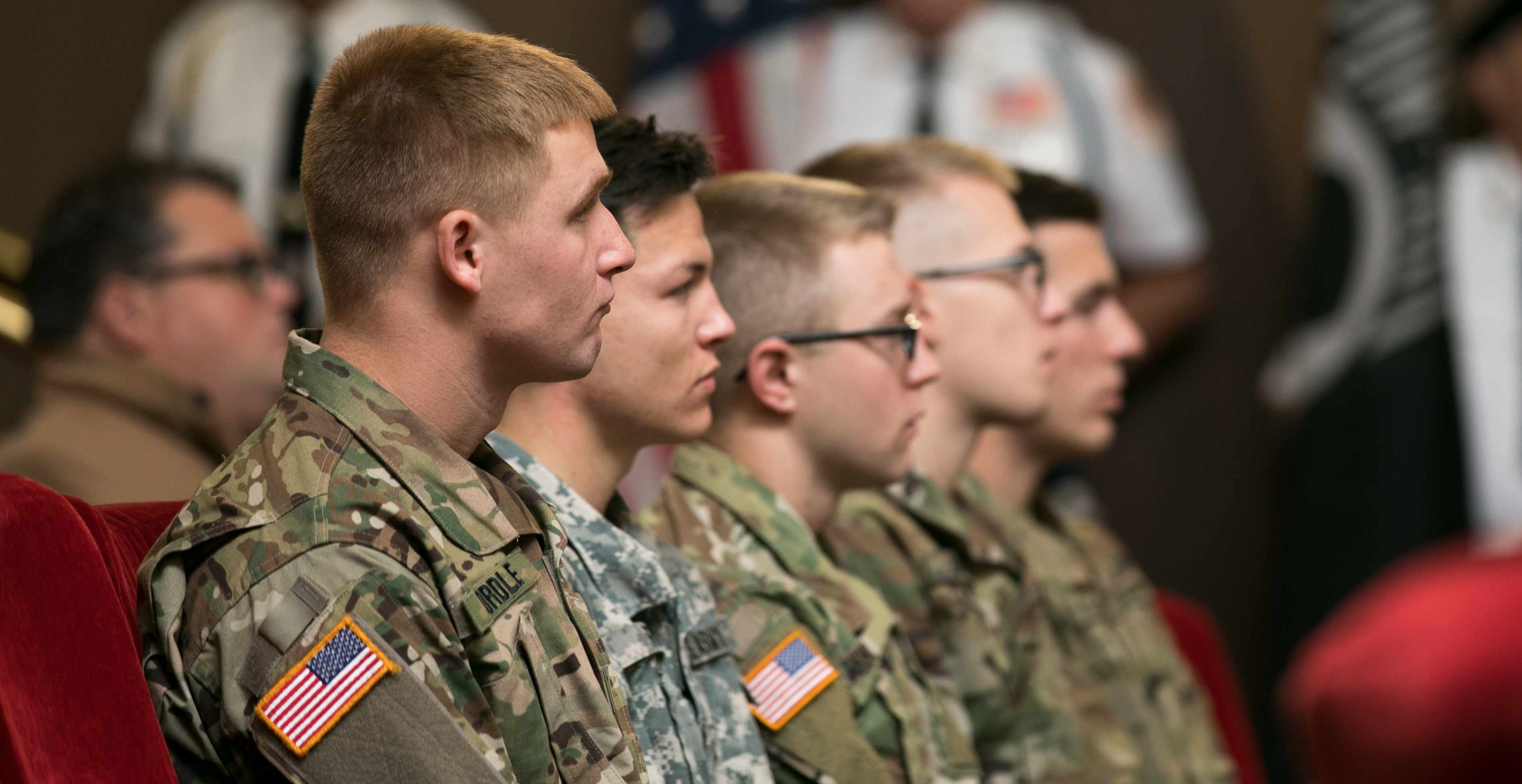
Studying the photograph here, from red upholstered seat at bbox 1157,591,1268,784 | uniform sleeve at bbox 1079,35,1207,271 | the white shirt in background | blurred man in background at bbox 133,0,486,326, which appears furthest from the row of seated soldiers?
uniform sleeve at bbox 1079,35,1207,271

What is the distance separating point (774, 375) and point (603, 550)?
21.2 inches

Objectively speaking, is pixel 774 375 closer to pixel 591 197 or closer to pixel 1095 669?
pixel 591 197

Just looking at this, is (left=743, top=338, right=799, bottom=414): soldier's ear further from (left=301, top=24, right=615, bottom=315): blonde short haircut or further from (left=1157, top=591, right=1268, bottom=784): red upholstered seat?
(left=1157, top=591, right=1268, bottom=784): red upholstered seat

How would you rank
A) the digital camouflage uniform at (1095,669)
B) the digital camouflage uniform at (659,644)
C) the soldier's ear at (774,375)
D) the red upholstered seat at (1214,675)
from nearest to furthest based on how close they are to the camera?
the digital camouflage uniform at (659,644) → the soldier's ear at (774,375) → the digital camouflage uniform at (1095,669) → the red upholstered seat at (1214,675)

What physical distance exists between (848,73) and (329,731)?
3.34m

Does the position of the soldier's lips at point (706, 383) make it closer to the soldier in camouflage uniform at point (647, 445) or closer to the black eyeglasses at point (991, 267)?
the soldier in camouflage uniform at point (647, 445)

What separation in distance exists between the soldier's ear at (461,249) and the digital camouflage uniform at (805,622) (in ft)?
2.05

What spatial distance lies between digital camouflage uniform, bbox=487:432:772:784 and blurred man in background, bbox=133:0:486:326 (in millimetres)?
2265

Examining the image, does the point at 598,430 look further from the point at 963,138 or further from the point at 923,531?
the point at 963,138

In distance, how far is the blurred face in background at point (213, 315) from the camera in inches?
119

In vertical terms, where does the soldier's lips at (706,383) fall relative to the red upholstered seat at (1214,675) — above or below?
above

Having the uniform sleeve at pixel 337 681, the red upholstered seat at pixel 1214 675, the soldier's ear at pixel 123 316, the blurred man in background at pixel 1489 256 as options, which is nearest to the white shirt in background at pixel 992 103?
the blurred man in background at pixel 1489 256

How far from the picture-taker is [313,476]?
1300mm

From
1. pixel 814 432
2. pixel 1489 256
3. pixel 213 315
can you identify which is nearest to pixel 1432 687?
pixel 814 432
